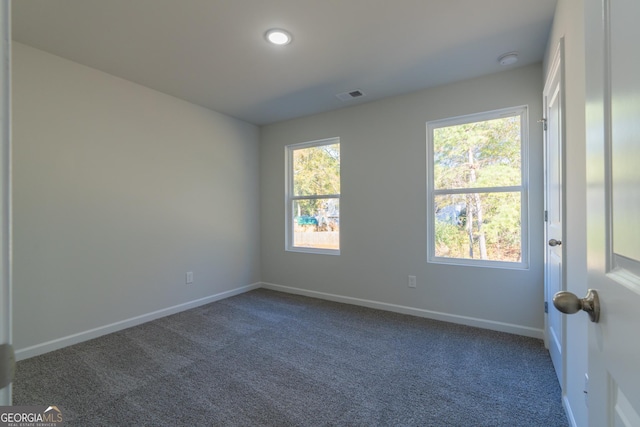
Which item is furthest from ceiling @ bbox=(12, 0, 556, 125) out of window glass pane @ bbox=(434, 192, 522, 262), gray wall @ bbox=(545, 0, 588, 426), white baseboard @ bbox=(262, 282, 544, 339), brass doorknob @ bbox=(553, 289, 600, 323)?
white baseboard @ bbox=(262, 282, 544, 339)

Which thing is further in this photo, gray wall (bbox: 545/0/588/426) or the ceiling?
the ceiling

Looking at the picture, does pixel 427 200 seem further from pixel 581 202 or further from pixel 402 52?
pixel 581 202

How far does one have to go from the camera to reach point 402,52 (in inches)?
98.6

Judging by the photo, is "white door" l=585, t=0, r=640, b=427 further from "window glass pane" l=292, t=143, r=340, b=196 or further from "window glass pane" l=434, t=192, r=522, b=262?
"window glass pane" l=292, t=143, r=340, b=196

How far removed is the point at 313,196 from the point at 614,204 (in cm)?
366

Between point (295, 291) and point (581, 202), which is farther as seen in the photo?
point (295, 291)

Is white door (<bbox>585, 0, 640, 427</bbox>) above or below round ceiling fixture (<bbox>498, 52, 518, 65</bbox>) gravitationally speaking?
below

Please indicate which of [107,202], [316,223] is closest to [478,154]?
[316,223]

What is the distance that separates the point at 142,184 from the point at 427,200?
10.2ft

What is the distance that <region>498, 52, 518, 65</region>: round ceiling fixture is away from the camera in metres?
2.51

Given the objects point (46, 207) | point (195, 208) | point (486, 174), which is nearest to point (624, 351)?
point (486, 174)

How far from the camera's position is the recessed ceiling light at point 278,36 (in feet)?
7.27

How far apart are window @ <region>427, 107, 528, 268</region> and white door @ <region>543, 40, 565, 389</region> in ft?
1.27

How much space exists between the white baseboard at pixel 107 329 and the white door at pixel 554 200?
354cm
